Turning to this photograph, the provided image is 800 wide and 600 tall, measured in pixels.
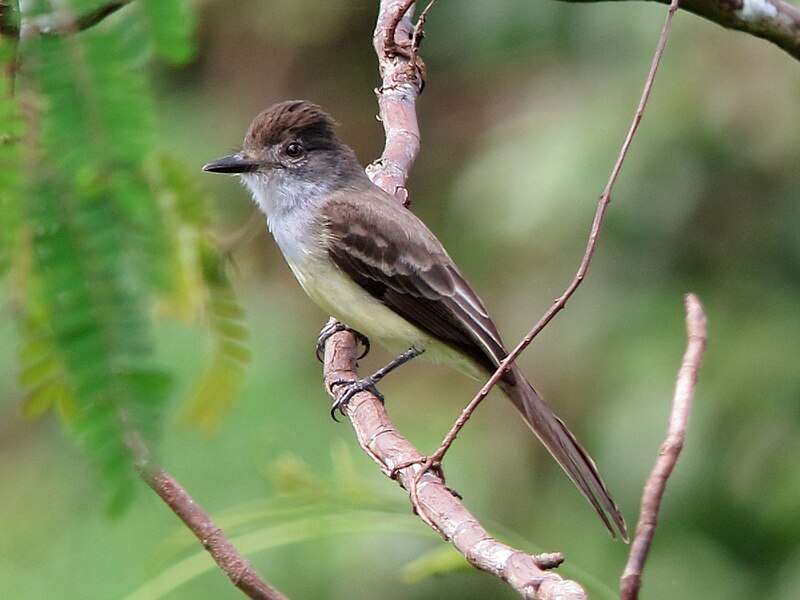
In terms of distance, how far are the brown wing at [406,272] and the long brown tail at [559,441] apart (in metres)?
0.19

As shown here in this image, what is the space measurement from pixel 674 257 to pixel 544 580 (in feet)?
11.1

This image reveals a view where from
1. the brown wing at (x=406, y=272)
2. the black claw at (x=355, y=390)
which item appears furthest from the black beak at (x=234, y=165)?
the black claw at (x=355, y=390)

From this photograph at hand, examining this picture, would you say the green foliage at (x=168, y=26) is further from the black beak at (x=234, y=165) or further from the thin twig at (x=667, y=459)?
the black beak at (x=234, y=165)

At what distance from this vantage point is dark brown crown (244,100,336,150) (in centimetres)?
409

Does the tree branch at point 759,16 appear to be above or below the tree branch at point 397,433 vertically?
above

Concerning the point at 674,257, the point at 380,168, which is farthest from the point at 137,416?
the point at 674,257

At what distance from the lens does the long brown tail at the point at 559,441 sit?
332 cm

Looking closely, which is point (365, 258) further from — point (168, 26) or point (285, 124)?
point (168, 26)

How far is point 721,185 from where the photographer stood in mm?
4680

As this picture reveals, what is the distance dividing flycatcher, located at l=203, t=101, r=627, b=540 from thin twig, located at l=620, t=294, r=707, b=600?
6.50 feet

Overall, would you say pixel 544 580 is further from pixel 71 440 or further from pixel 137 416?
pixel 71 440

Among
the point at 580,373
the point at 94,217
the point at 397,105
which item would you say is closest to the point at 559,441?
the point at 397,105

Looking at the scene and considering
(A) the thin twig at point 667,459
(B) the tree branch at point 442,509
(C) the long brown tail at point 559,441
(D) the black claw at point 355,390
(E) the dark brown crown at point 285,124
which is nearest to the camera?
(A) the thin twig at point 667,459

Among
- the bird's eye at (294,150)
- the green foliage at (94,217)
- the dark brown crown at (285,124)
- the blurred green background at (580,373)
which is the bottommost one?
the blurred green background at (580,373)
